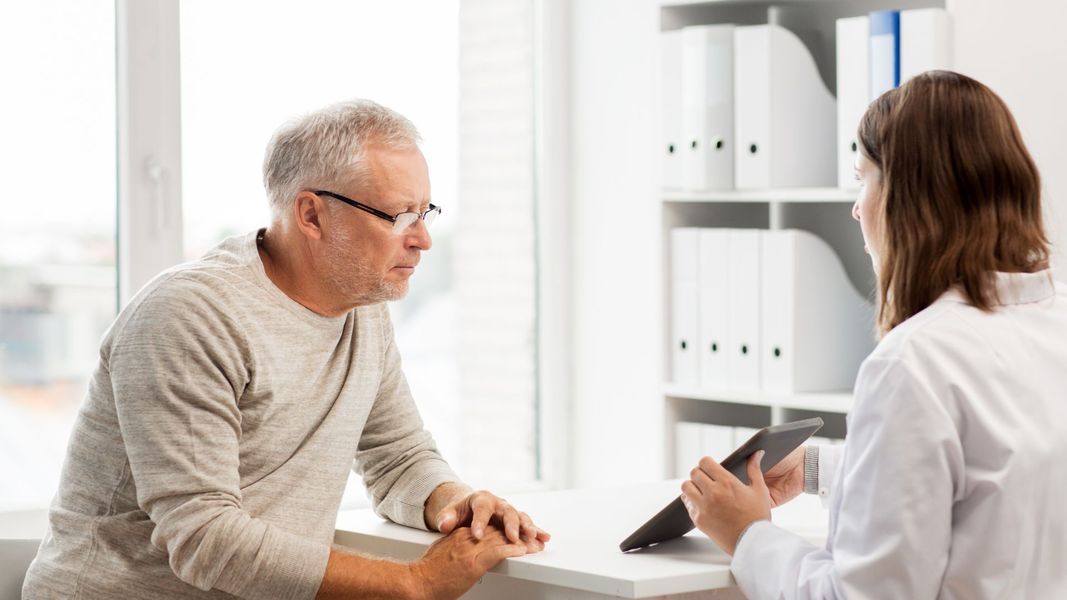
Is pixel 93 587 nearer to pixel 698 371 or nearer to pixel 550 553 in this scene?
pixel 550 553

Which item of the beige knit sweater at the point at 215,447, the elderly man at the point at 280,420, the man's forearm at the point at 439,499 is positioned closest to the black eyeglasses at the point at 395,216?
the elderly man at the point at 280,420

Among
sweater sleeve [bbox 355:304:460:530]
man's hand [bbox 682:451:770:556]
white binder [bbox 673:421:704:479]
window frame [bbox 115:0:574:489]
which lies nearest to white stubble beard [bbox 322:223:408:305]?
sweater sleeve [bbox 355:304:460:530]

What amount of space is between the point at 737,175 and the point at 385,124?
3.76 ft

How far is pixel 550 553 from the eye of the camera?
5.50 feet

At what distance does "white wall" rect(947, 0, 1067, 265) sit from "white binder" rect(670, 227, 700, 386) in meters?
0.75

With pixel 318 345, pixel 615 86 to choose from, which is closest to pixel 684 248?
pixel 615 86

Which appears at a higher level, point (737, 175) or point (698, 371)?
point (737, 175)

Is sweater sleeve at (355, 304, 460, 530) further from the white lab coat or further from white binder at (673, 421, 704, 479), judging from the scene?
white binder at (673, 421, 704, 479)

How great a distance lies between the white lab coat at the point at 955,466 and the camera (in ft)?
4.37

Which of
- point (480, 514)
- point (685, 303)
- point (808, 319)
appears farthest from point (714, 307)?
point (480, 514)

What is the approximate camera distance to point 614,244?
3.36 m

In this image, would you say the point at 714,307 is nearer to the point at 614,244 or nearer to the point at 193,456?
the point at 614,244

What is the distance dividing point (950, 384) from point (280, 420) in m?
0.91

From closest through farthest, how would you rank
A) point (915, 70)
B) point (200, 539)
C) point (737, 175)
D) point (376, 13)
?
1. point (200, 539)
2. point (915, 70)
3. point (737, 175)
4. point (376, 13)
